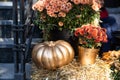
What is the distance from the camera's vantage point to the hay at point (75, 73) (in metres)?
4.14

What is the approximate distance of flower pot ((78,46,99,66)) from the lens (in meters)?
4.36

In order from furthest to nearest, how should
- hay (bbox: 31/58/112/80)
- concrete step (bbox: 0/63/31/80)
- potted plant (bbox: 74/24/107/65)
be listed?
concrete step (bbox: 0/63/31/80)
potted plant (bbox: 74/24/107/65)
hay (bbox: 31/58/112/80)

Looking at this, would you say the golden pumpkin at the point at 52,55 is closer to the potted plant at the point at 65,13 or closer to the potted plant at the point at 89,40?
the potted plant at the point at 89,40

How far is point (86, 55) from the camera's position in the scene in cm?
437

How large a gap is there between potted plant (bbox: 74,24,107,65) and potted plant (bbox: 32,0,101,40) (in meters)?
0.26

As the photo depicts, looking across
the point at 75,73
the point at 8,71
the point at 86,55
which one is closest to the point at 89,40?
the point at 86,55

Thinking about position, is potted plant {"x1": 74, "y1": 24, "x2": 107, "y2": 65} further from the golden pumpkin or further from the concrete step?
the concrete step

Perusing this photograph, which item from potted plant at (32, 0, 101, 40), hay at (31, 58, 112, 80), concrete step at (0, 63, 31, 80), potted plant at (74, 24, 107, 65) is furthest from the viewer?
concrete step at (0, 63, 31, 80)

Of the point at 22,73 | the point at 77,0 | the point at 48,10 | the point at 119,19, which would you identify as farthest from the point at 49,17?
the point at 119,19

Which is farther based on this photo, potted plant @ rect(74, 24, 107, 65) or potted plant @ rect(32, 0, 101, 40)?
potted plant @ rect(32, 0, 101, 40)

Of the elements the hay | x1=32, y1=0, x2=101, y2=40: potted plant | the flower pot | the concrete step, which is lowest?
the concrete step

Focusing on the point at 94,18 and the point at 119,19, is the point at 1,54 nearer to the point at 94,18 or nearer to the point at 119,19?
the point at 94,18

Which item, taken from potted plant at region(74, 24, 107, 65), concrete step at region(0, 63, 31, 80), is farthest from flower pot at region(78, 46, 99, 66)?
concrete step at region(0, 63, 31, 80)

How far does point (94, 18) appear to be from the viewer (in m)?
4.65
